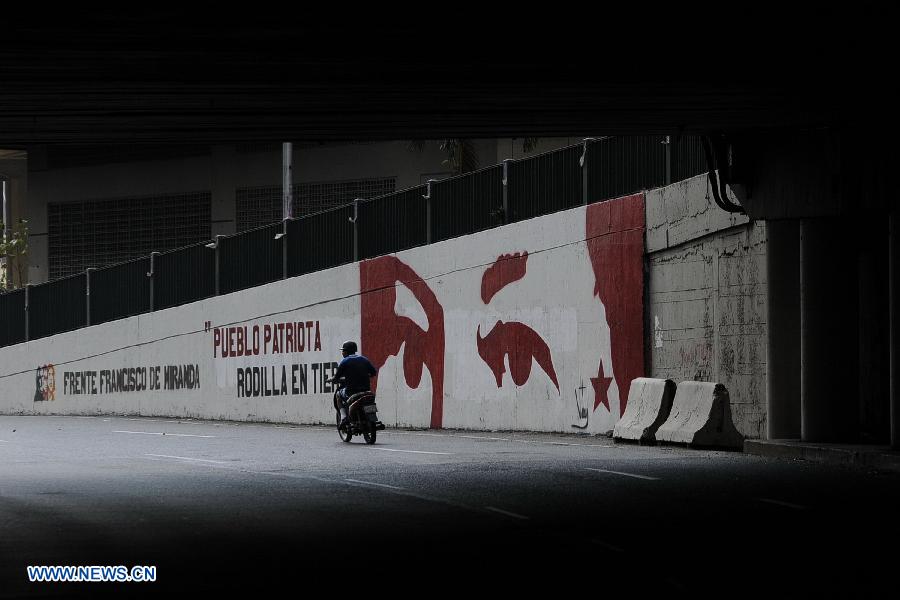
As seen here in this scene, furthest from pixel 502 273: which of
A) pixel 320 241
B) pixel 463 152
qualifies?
pixel 463 152

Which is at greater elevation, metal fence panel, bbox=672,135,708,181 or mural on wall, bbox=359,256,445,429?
metal fence panel, bbox=672,135,708,181

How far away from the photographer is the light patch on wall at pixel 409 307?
33562 millimetres

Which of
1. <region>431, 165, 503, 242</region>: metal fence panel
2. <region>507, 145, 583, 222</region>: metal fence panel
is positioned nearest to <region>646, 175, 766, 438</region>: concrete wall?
<region>507, 145, 583, 222</region>: metal fence panel

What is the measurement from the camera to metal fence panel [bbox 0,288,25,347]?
51438 millimetres

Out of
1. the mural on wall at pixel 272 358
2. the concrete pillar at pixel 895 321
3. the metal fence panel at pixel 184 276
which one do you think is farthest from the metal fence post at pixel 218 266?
the concrete pillar at pixel 895 321

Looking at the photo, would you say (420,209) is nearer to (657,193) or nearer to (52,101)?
(657,193)

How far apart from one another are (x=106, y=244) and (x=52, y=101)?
45.4 meters

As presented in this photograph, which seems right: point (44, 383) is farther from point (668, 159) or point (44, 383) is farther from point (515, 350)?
point (668, 159)

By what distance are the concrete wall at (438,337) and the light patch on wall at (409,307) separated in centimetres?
4

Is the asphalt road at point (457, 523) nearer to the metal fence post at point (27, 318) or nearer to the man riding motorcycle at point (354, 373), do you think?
the man riding motorcycle at point (354, 373)

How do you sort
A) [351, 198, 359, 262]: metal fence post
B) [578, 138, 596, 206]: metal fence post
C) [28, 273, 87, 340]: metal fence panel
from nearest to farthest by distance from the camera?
[578, 138, 596, 206]: metal fence post → [351, 198, 359, 262]: metal fence post → [28, 273, 87, 340]: metal fence panel

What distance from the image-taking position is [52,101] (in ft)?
57.9

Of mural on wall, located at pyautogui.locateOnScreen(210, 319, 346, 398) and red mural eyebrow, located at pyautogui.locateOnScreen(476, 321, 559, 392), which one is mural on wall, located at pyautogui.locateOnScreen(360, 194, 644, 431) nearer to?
red mural eyebrow, located at pyautogui.locateOnScreen(476, 321, 559, 392)

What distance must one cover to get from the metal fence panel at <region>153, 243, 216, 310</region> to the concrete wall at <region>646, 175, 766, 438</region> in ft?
58.8
